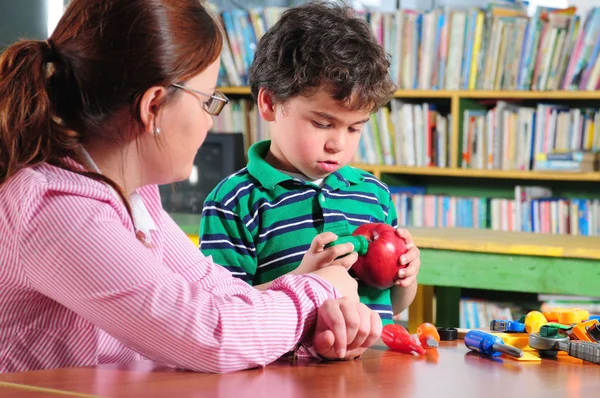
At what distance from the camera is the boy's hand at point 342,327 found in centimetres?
108

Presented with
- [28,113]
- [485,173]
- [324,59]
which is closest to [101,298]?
[28,113]

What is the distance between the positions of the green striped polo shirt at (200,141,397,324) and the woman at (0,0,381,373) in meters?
0.39

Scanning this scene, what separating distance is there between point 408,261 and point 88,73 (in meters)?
0.63

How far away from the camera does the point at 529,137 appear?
420 centimetres

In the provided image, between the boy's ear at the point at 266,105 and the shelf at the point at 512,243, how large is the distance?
146 cm

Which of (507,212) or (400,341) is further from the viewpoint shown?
(507,212)

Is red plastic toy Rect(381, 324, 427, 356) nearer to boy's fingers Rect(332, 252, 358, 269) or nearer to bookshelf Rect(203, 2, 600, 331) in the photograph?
boy's fingers Rect(332, 252, 358, 269)

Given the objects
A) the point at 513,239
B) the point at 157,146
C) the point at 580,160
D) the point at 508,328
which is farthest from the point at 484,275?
the point at 157,146

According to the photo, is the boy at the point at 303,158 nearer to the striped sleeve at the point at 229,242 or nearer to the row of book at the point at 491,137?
the striped sleeve at the point at 229,242

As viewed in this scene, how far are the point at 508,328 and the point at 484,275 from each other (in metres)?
1.74

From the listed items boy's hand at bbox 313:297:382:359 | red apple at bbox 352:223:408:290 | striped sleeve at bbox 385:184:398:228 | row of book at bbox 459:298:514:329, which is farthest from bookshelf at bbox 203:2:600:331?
boy's hand at bbox 313:297:382:359

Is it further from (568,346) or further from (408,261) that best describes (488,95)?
(568,346)

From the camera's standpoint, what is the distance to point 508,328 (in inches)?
50.9

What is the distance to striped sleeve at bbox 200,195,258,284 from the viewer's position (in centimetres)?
157
